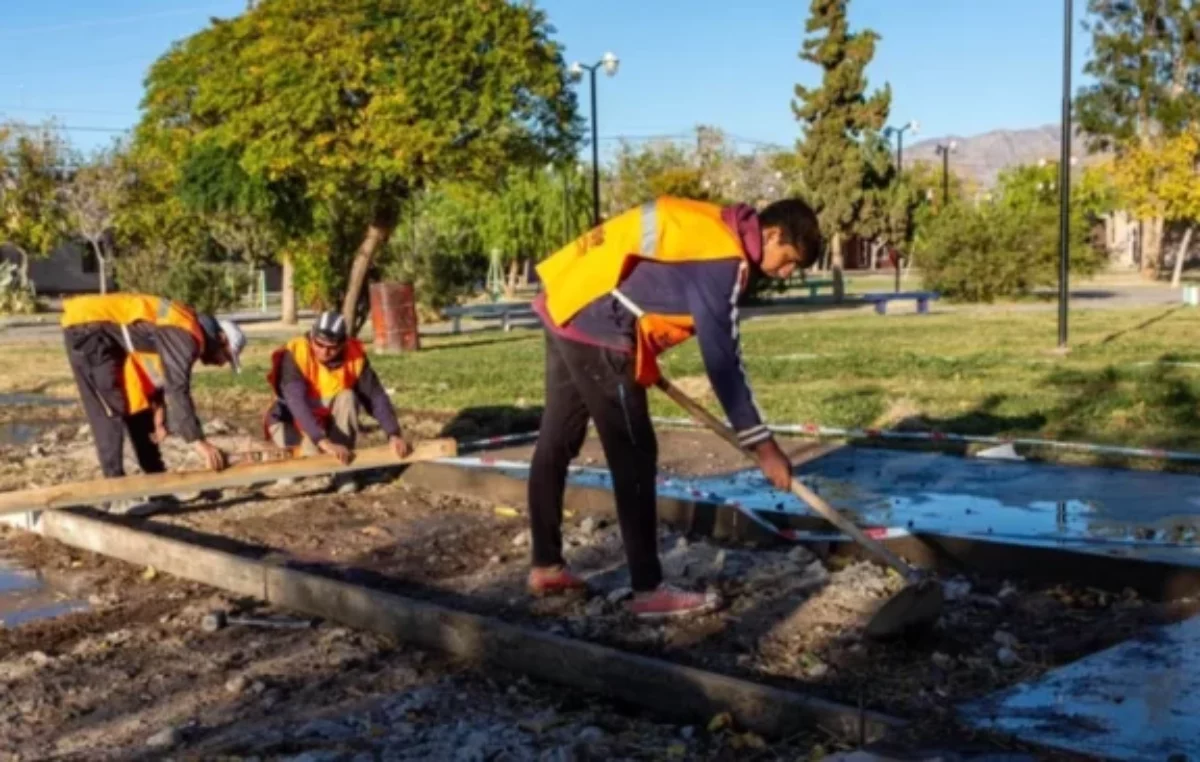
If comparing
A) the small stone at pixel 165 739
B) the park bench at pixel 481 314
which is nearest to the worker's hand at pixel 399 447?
the small stone at pixel 165 739

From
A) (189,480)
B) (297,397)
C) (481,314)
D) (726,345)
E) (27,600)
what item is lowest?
(27,600)

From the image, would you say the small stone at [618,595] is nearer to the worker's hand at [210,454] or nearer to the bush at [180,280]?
the worker's hand at [210,454]

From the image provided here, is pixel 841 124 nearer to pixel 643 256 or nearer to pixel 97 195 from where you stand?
pixel 97 195

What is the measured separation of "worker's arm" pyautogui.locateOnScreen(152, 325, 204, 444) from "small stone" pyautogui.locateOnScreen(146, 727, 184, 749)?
346cm

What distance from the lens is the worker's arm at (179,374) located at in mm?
7762

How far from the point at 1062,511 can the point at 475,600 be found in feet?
10.4

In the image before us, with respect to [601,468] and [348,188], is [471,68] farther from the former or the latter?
[601,468]

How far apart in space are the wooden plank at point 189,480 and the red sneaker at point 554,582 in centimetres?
254

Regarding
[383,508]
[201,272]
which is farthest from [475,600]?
[201,272]

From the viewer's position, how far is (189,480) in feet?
25.8

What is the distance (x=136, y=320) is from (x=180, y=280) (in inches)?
966

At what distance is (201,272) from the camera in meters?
32.6

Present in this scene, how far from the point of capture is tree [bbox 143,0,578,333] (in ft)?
71.9

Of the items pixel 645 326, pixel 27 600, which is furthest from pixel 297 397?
pixel 645 326
